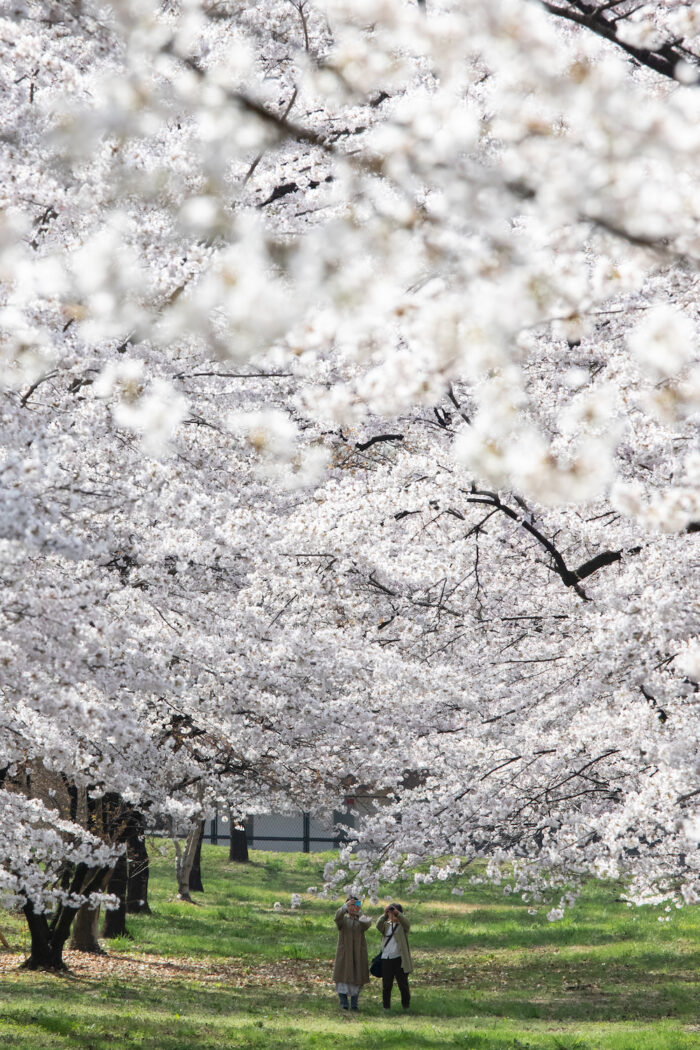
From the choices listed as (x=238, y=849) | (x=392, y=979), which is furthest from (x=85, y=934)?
(x=238, y=849)

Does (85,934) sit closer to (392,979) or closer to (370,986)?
(370,986)

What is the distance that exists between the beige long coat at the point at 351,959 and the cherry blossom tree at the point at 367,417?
1.70m

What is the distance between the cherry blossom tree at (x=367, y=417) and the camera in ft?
12.0

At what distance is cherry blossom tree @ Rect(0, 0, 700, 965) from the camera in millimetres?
3668

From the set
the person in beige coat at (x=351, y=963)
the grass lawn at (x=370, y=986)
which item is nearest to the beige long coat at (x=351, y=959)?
the person in beige coat at (x=351, y=963)

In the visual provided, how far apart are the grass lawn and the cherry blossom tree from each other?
5.43 ft

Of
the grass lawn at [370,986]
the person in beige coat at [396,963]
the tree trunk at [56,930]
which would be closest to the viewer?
the grass lawn at [370,986]

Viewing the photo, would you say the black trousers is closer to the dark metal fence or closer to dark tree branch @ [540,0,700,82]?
dark tree branch @ [540,0,700,82]

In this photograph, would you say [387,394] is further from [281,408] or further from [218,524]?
[281,408]

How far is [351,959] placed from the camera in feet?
41.8

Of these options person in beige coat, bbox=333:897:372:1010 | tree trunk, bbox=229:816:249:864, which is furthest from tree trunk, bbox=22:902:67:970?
tree trunk, bbox=229:816:249:864

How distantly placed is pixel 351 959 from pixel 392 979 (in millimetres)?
628

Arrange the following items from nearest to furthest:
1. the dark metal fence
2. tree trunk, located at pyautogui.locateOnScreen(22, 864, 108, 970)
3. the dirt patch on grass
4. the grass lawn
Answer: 1. the grass lawn
2. tree trunk, located at pyautogui.locateOnScreen(22, 864, 108, 970)
3. the dirt patch on grass
4. the dark metal fence

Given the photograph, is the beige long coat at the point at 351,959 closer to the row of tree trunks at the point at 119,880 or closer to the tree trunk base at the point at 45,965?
the row of tree trunks at the point at 119,880
